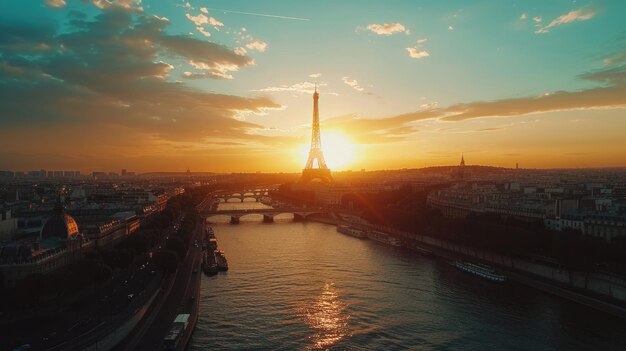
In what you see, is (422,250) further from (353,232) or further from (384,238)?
(353,232)

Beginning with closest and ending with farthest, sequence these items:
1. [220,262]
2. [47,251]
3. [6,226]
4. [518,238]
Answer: [47,251] < [518,238] < [220,262] < [6,226]

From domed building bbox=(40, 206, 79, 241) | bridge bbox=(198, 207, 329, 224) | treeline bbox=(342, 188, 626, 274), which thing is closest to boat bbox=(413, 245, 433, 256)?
treeline bbox=(342, 188, 626, 274)

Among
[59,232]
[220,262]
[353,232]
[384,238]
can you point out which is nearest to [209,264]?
[220,262]

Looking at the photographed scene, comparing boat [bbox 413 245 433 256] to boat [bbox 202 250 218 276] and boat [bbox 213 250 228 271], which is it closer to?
boat [bbox 213 250 228 271]

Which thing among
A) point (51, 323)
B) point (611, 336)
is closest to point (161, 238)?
point (51, 323)

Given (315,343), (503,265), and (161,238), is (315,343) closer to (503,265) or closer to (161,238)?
(503,265)
